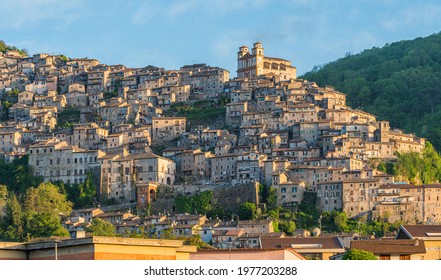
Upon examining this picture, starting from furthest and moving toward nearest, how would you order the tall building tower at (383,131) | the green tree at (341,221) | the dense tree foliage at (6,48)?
the dense tree foliage at (6,48) < the tall building tower at (383,131) < the green tree at (341,221)

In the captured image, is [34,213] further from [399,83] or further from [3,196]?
[399,83]

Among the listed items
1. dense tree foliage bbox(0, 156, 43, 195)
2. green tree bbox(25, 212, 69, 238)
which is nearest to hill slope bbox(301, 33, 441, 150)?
dense tree foliage bbox(0, 156, 43, 195)

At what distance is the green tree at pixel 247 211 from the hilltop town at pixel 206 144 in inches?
24.9

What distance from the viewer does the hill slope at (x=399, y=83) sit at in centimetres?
8261

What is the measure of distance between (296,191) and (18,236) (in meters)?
15.5

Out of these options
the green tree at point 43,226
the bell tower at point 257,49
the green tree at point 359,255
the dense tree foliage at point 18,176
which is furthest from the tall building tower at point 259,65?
the green tree at point 359,255

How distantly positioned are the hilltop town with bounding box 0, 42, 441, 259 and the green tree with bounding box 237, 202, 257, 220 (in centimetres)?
63

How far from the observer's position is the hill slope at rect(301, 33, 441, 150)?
82.6 metres

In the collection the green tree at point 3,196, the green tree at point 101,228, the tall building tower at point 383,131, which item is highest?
the tall building tower at point 383,131

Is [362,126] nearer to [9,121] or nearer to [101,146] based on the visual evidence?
[101,146]

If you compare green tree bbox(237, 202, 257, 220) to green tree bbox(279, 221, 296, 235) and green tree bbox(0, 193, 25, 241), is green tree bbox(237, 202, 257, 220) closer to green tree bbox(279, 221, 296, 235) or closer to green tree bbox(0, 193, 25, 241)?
green tree bbox(279, 221, 296, 235)

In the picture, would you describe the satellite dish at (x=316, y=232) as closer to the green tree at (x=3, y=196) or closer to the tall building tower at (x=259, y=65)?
the green tree at (x=3, y=196)

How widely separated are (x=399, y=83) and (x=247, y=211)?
31.6 m
